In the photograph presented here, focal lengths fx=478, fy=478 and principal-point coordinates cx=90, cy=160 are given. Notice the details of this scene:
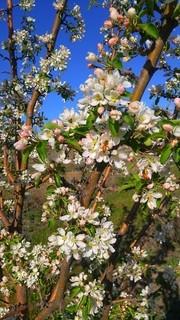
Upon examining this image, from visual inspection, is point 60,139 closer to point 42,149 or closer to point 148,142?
point 42,149

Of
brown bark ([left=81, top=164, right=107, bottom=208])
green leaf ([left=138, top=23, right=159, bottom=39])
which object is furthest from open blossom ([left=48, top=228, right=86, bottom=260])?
green leaf ([left=138, top=23, right=159, bottom=39])

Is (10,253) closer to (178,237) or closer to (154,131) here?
(154,131)

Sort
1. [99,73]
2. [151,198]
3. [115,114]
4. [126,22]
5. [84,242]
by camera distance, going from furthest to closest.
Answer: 1. [151,198]
2. [84,242]
3. [126,22]
4. [99,73]
5. [115,114]

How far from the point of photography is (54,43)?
24.0 feet

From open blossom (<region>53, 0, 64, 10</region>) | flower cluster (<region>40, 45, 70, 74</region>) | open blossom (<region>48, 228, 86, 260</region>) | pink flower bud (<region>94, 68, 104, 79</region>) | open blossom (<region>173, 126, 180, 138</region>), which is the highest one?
open blossom (<region>53, 0, 64, 10</region>)

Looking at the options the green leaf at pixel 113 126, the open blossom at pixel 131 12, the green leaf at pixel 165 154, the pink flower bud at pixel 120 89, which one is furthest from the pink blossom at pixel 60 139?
the open blossom at pixel 131 12

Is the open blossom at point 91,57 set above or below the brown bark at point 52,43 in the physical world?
below

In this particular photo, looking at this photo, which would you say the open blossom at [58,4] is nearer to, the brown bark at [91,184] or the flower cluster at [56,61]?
the flower cluster at [56,61]

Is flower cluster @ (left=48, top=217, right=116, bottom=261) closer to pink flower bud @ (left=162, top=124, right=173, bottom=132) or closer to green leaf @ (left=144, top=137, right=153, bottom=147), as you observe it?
green leaf @ (left=144, top=137, right=153, bottom=147)

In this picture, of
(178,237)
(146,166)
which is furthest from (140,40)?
(178,237)

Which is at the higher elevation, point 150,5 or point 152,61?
point 150,5

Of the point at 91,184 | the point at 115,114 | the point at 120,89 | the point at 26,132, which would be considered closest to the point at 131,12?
the point at 120,89

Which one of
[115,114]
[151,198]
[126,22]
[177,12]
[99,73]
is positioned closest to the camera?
[115,114]

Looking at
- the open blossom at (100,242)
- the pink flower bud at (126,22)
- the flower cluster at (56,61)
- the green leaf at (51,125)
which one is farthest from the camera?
the flower cluster at (56,61)
